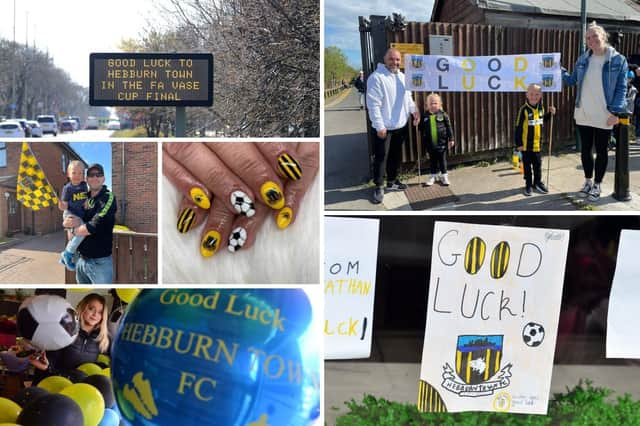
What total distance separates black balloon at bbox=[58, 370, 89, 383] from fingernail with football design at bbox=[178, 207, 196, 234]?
802 mm

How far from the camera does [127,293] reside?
9.00ft

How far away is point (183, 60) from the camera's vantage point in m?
3.21

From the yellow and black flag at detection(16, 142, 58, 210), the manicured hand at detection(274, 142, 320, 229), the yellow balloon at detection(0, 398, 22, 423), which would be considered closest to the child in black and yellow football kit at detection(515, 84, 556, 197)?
the manicured hand at detection(274, 142, 320, 229)

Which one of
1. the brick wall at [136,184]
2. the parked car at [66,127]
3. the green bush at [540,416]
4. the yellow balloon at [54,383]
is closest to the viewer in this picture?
the brick wall at [136,184]

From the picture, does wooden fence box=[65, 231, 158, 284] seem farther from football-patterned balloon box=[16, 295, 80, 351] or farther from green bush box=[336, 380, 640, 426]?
green bush box=[336, 380, 640, 426]

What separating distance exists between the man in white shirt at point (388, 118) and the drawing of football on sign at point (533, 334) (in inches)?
34.1

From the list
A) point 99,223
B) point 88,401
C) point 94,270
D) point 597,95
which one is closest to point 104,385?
point 88,401

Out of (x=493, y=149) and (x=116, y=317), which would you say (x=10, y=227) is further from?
(x=493, y=149)

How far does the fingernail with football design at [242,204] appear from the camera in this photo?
271cm

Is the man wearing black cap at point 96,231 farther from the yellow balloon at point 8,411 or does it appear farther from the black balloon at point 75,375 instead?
the yellow balloon at point 8,411

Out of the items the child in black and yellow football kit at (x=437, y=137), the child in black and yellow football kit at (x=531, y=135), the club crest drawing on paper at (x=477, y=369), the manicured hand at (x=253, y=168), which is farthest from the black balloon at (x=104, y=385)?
the child in black and yellow football kit at (x=531, y=135)

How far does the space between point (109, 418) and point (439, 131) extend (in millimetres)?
1967

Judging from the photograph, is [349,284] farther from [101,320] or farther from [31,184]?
[31,184]

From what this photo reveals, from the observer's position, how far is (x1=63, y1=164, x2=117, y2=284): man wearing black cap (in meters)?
2.67
